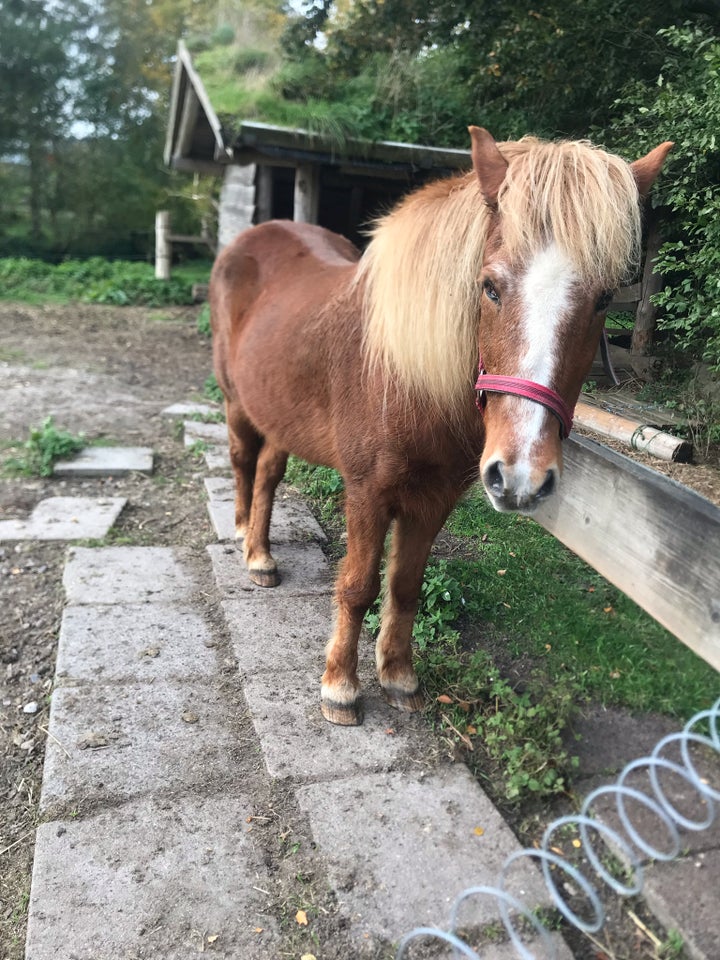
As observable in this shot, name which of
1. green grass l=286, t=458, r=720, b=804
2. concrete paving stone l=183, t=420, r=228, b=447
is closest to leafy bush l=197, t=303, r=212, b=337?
concrete paving stone l=183, t=420, r=228, b=447

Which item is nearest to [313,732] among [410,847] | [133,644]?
[410,847]

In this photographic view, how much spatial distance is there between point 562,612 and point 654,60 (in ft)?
5.57

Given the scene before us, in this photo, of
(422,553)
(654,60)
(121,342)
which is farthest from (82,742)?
(121,342)

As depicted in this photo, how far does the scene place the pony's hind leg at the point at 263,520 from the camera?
135 inches

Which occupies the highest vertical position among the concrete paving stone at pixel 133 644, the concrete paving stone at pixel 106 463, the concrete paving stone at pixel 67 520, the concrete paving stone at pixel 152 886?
the concrete paving stone at pixel 152 886

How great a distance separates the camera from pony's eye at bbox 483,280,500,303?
160cm

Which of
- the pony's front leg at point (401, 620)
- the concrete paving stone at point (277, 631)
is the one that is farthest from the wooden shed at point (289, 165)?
the concrete paving stone at point (277, 631)

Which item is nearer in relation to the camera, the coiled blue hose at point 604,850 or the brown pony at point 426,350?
the coiled blue hose at point 604,850

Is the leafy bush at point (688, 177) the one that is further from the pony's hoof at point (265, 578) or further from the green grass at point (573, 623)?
the pony's hoof at point (265, 578)

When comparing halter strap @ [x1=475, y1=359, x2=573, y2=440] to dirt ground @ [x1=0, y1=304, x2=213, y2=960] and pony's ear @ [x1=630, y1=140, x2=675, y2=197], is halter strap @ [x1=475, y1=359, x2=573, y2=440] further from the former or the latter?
dirt ground @ [x1=0, y1=304, x2=213, y2=960]

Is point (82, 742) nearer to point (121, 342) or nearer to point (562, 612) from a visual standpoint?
point (562, 612)

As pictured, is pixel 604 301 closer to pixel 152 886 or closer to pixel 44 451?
pixel 152 886

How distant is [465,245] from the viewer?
179cm

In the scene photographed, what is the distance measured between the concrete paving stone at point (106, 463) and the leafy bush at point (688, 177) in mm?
4011
